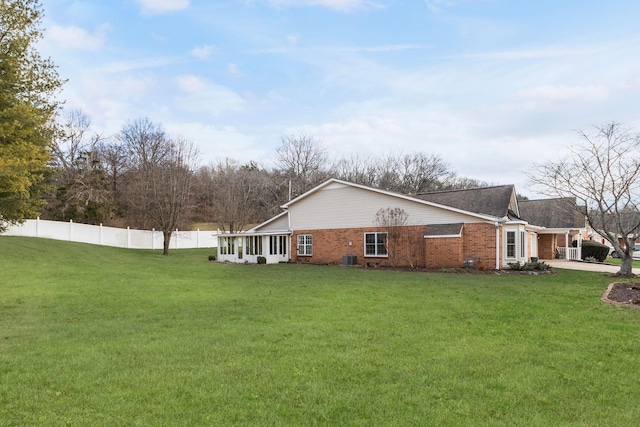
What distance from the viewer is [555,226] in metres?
31.4

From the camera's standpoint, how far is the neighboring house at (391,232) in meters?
21.9

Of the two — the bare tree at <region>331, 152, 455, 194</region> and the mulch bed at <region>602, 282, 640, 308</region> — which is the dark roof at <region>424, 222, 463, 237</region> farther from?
the bare tree at <region>331, 152, 455, 194</region>

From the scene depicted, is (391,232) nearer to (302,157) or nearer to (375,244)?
(375,244)

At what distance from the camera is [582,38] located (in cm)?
1448

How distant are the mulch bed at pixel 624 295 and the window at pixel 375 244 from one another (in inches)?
490

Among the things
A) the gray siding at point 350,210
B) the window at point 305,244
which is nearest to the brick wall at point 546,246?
the gray siding at point 350,210

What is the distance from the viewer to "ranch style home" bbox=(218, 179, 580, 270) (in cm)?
2189

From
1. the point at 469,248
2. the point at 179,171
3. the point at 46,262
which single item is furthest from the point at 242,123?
the point at 469,248

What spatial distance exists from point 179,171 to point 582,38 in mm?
28774

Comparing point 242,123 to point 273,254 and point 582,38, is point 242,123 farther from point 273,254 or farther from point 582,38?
point 582,38

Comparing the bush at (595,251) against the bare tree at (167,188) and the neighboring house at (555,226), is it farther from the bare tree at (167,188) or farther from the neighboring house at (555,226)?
the bare tree at (167,188)

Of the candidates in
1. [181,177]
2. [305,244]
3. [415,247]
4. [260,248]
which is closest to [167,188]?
[181,177]

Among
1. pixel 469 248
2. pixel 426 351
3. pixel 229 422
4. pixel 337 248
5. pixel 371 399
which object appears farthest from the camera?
pixel 337 248

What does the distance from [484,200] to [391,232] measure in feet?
19.8
